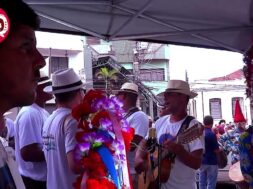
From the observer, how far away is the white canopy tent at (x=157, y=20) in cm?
455

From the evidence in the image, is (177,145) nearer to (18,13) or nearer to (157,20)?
(157,20)

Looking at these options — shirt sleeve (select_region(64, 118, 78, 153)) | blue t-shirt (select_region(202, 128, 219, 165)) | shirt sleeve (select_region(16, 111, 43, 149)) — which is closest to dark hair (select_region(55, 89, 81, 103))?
shirt sleeve (select_region(64, 118, 78, 153))

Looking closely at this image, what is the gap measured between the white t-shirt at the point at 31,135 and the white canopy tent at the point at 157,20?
4.07ft

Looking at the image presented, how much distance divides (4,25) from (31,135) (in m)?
2.60

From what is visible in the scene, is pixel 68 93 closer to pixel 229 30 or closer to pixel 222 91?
pixel 229 30

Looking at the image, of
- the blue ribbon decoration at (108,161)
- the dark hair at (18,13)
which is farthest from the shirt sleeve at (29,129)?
the dark hair at (18,13)

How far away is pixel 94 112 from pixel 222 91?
36.7m

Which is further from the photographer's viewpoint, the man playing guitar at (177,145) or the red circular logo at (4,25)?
the man playing guitar at (177,145)

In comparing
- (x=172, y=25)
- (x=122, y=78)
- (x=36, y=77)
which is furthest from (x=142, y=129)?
(x=122, y=78)

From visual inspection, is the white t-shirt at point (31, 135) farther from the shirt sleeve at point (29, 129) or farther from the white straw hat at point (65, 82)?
the white straw hat at point (65, 82)

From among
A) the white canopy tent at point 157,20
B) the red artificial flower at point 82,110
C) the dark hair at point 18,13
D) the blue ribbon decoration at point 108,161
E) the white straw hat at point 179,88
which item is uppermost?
the white canopy tent at point 157,20

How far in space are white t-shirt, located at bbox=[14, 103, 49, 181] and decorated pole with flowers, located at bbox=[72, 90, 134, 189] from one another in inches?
40.8

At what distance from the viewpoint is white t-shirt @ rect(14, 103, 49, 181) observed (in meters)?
3.59

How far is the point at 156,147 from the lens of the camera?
3.79 m
